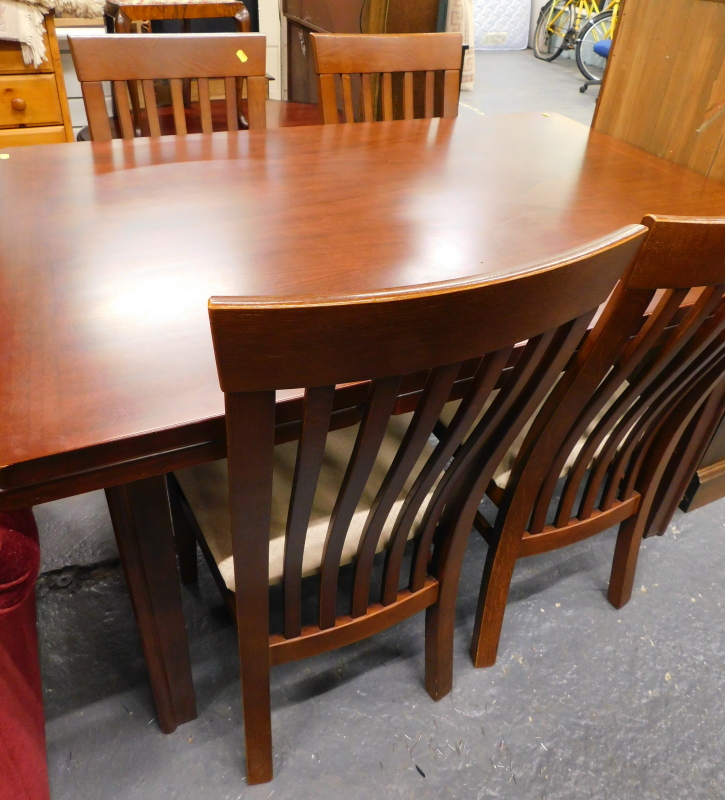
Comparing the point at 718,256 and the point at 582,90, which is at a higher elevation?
the point at 718,256

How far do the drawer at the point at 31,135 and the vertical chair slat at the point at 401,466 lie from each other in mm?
2284

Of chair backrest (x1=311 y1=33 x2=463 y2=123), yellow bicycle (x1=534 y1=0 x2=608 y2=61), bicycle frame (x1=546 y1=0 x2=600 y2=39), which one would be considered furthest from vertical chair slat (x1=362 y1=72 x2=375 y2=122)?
bicycle frame (x1=546 y1=0 x2=600 y2=39)

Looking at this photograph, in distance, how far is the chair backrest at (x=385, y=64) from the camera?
158 centimetres

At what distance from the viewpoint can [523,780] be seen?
111cm

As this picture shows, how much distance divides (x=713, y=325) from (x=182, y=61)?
128 centimetres

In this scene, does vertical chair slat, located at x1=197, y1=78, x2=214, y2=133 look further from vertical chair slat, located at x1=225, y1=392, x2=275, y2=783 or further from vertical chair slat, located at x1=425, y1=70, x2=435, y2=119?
vertical chair slat, located at x1=225, y1=392, x2=275, y2=783

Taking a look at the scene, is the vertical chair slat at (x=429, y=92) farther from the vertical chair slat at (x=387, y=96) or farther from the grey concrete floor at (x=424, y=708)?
the grey concrete floor at (x=424, y=708)

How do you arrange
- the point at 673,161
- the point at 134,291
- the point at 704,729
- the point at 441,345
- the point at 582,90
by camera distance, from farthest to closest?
the point at 582,90 < the point at 673,161 < the point at 704,729 < the point at 134,291 < the point at 441,345

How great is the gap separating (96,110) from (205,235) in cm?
65

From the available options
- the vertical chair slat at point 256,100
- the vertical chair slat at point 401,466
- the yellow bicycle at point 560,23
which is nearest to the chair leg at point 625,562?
the vertical chair slat at point 401,466

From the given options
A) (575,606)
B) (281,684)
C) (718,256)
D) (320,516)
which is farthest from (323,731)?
(718,256)

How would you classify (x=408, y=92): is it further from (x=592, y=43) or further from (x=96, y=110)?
(x=592, y=43)

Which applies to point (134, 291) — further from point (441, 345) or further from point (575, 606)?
point (575, 606)

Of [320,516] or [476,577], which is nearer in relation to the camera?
[320,516]
